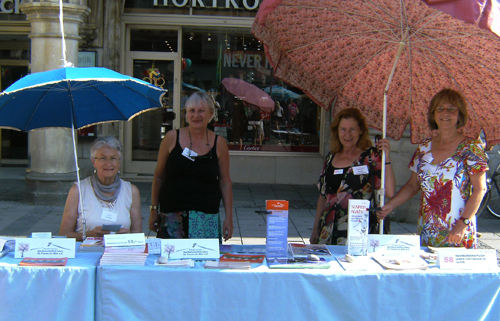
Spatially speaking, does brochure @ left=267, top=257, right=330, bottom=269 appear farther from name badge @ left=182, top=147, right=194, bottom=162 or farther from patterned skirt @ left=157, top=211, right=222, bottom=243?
name badge @ left=182, top=147, right=194, bottom=162

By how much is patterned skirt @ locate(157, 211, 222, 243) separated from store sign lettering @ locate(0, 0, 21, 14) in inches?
298

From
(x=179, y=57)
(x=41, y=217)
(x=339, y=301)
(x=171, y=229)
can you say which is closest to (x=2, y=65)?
(x=179, y=57)

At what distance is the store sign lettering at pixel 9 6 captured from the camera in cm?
894

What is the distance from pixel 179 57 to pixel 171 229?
6.52 m

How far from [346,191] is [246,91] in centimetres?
662

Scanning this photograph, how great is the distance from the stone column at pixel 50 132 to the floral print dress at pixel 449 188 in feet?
18.7

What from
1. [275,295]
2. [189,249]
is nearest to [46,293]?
[189,249]

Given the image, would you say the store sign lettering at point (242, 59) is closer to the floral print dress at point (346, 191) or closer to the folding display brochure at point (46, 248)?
the floral print dress at point (346, 191)

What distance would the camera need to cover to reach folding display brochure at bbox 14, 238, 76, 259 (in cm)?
248

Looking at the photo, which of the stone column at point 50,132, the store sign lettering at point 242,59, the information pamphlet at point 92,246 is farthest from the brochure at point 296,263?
the store sign lettering at point 242,59

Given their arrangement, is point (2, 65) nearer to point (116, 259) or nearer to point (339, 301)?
point (116, 259)

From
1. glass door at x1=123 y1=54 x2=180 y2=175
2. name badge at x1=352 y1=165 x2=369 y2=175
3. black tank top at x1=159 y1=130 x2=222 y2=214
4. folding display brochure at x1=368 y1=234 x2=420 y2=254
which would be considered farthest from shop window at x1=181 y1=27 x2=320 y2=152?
folding display brochure at x1=368 y1=234 x2=420 y2=254

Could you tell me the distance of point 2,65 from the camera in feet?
35.6

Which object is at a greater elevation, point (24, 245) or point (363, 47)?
point (363, 47)
